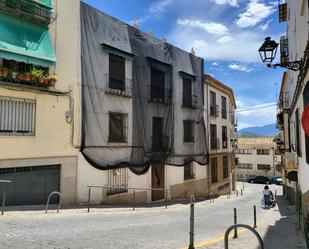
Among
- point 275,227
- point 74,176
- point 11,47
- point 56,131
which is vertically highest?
point 11,47

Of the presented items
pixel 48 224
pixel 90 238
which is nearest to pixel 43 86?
pixel 48 224

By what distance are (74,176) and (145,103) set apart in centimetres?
727

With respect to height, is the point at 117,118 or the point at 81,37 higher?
the point at 81,37

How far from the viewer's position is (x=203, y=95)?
27.4 m

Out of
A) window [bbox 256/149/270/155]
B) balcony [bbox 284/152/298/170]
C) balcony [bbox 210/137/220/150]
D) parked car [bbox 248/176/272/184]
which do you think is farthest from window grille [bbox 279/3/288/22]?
window [bbox 256/149/270/155]

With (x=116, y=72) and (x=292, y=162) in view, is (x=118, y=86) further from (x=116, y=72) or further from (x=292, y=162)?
(x=292, y=162)

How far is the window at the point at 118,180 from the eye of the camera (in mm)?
17484

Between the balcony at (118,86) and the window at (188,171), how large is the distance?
28.1 ft

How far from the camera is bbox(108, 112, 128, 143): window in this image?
1816 cm

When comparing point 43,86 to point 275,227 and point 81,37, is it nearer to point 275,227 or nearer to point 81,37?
point 81,37

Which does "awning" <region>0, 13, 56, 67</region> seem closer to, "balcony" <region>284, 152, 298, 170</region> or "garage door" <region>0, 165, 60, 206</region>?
"garage door" <region>0, 165, 60, 206</region>

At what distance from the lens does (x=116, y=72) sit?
60.9ft

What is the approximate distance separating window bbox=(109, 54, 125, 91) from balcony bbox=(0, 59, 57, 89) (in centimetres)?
423

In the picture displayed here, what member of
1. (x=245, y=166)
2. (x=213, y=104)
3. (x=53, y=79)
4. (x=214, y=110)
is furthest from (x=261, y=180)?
(x=53, y=79)
